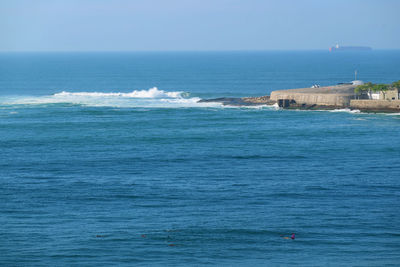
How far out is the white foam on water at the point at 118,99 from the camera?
11112 centimetres

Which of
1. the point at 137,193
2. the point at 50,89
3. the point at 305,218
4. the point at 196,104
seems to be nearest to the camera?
the point at 305,218

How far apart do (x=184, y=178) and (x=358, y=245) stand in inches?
753

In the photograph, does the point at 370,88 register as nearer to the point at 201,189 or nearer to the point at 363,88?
the point at 363,88

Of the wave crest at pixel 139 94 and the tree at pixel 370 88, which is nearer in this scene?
the tree at pixel 370 88

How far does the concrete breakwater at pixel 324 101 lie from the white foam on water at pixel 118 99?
29.2 feet

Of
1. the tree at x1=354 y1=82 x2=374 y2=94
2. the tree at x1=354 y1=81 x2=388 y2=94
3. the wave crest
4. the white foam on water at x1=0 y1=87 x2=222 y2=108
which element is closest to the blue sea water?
the tree at x1=354 y1=82 x2=374 y2=94

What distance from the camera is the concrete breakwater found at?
94688 millimetres

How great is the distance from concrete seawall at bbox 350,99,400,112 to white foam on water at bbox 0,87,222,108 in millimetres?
22239

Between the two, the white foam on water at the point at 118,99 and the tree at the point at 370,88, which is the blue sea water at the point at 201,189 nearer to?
the tree at the point at 370,88

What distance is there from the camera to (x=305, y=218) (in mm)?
42500

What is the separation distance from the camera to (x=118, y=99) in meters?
122

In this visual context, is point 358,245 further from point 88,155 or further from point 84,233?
point 88,155

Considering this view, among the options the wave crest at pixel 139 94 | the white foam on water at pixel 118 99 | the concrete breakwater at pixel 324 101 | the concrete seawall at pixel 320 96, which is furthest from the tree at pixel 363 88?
the wave crest at pixel 139 94

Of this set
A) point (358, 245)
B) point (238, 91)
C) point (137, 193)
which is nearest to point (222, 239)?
point (358, 245)
